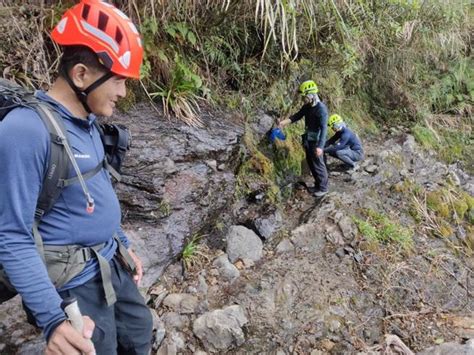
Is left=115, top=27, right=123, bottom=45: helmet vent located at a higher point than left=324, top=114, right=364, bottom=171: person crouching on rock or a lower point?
higher

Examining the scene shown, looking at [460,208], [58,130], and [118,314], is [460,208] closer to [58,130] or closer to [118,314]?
[118,314]

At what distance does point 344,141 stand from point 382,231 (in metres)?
2.00

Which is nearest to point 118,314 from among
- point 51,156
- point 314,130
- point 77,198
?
point 77,198

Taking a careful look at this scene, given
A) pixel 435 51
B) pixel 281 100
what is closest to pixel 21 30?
pixel 281 100

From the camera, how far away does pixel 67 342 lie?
1.43 meters

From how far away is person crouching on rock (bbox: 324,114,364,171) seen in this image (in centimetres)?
671

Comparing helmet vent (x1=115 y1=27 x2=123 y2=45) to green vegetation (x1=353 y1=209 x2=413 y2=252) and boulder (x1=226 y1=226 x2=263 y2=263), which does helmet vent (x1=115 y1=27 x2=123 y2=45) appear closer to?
boulder (x1=226 y1=226 x2=263 y2=263)

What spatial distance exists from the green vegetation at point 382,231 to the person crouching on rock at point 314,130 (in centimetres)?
84

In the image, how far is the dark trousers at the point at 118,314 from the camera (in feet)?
6.07

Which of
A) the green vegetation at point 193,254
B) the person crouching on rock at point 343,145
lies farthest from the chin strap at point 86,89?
the person crouching on rock at point 343,145

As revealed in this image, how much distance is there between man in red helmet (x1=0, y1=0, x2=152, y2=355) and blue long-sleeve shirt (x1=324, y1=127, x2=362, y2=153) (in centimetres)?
523

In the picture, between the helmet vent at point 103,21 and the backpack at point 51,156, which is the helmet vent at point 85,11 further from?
the backpack at point 51,156

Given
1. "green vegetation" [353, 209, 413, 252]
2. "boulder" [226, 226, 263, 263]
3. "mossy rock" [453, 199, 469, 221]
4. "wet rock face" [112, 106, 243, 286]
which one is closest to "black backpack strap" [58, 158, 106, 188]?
"wet rock face" [112, 106, 243, 286]

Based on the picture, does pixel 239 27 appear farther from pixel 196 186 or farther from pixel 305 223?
pixel 305 223
